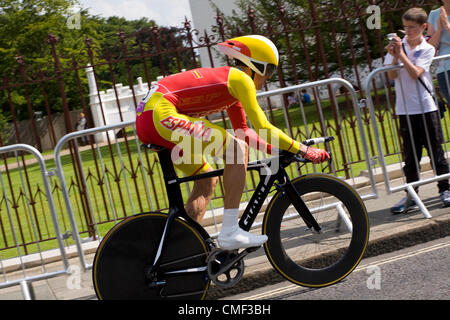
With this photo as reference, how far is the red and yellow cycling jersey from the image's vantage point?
4.28 meters

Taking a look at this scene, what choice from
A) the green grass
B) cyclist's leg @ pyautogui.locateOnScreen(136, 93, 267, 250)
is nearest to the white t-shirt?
the green grass

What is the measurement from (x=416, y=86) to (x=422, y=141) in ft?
1.78

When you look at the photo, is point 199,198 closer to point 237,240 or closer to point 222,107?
point 237,240

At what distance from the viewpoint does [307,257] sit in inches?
189

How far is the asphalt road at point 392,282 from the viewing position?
14.5 feet

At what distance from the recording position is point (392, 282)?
4.71 meters

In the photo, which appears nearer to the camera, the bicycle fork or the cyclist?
the cyclist

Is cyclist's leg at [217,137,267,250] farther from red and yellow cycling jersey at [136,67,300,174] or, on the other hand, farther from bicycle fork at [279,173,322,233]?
bicycle fork at [279,173,322,233]

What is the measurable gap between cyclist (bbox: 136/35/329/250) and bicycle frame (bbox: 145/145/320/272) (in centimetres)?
10

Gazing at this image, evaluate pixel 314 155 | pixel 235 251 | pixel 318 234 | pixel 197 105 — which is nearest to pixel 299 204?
pixel 318 234

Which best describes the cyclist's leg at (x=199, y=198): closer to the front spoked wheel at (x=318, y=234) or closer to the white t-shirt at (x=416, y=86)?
the front spoked wheel at (x=318, y=234)

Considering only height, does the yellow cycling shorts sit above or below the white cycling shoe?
above

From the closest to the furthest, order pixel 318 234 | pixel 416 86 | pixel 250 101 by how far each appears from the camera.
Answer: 1. pixel 250 101
2. pixel 318 234
3. pixel 416 86

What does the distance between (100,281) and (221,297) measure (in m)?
1.05
